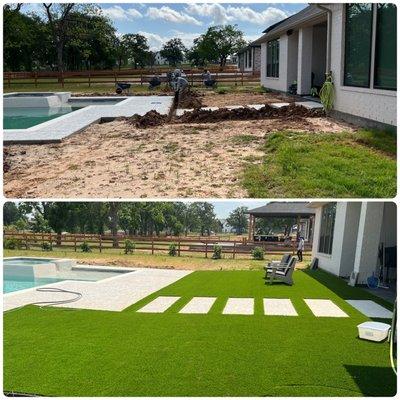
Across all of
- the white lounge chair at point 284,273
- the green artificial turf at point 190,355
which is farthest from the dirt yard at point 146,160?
the white lounge chair at point 284,273

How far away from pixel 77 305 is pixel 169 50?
100 ft

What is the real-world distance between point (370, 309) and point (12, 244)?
1360 centimetres

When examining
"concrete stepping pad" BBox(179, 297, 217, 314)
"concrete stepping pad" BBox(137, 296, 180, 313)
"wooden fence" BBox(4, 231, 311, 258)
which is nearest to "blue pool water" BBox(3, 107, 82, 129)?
"wooden fence" BBox(4, 231, 311, 258)

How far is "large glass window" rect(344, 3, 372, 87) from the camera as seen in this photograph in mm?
9320

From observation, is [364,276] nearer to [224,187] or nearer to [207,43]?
[224,187]

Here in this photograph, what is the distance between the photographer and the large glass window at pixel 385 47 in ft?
27.1

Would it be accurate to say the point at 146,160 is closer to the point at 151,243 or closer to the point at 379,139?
the point at 379,139

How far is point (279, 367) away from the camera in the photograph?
399 cm

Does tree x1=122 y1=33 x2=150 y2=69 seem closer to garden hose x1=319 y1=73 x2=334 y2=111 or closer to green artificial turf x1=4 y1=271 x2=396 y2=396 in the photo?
garden hose x1=319 y1=73 x2=334 y2=111

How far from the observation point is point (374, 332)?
377cm

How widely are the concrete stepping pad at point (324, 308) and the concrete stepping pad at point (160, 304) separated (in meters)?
2.06

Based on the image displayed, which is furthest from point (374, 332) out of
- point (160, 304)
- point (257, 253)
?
point (257, 253)

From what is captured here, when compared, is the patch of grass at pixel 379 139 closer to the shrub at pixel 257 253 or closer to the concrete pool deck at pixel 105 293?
the concrete pool deck at pixel 105 293

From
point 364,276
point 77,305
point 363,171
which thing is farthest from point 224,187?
point 364,276
